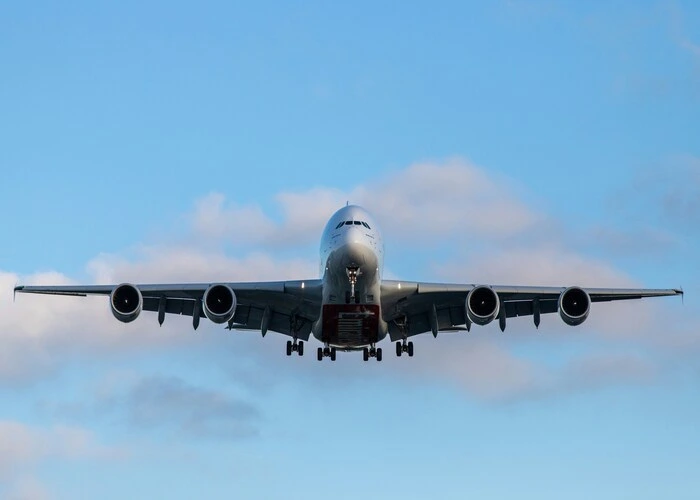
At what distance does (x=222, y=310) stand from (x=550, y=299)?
40.6 feet

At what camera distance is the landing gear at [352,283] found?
40.2 meters

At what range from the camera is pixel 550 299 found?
1802 inches

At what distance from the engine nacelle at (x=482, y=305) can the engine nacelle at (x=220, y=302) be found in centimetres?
820

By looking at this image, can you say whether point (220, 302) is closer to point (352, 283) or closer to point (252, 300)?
point (252, 300)

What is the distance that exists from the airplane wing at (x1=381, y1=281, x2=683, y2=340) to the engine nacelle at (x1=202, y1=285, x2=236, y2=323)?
536 centimetres

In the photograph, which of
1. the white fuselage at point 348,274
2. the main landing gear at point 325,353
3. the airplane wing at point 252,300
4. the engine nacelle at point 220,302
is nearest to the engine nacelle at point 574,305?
the white fuselage at point 348,274

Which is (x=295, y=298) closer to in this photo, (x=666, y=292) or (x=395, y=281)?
(x=395, y=281)

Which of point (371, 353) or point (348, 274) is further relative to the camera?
point (371, 353)

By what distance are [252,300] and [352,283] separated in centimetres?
599

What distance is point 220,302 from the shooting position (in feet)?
140

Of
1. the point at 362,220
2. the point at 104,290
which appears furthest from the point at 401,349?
the point at 104,290

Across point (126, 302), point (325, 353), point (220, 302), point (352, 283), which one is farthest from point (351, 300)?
point (126, 302)

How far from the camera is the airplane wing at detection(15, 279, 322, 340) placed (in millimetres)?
43750

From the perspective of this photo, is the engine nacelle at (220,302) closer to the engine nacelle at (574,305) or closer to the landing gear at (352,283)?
the landing gear at (352,283)
